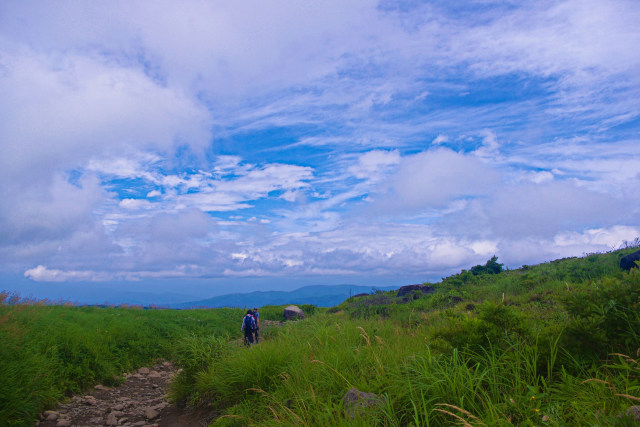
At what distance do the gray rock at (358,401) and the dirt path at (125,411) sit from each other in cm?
406

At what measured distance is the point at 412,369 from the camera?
15.6 ft

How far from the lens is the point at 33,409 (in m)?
7.65

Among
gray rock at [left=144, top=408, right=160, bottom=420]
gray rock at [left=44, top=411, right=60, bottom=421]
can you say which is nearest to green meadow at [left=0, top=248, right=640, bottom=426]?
gray rock at [left=44, top=411, right=60, bottom=421]

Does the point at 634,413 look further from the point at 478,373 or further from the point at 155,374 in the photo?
the point at 155,374

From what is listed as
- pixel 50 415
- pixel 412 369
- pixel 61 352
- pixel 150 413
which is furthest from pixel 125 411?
pixel 412 369

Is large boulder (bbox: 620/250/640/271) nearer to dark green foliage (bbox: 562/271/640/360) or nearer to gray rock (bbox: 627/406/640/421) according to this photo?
dark green foliage (bbox: 562/271/640/360)

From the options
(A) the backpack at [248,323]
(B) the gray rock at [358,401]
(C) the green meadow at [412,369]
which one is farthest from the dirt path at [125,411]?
(B) the gray rock at [358,401]

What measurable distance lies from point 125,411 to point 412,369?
27.3ft

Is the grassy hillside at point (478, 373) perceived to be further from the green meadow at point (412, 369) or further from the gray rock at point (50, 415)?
the gray rock at point (50, 415)

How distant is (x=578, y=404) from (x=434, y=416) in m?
1.42

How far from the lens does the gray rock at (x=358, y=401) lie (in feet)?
14.4

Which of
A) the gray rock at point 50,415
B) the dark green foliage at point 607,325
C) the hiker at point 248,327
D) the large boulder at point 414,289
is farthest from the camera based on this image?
the large boulder at point 414,289

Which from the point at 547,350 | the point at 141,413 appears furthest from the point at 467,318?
the point at 141,413

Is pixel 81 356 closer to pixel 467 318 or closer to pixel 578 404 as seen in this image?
pixel 467 318
